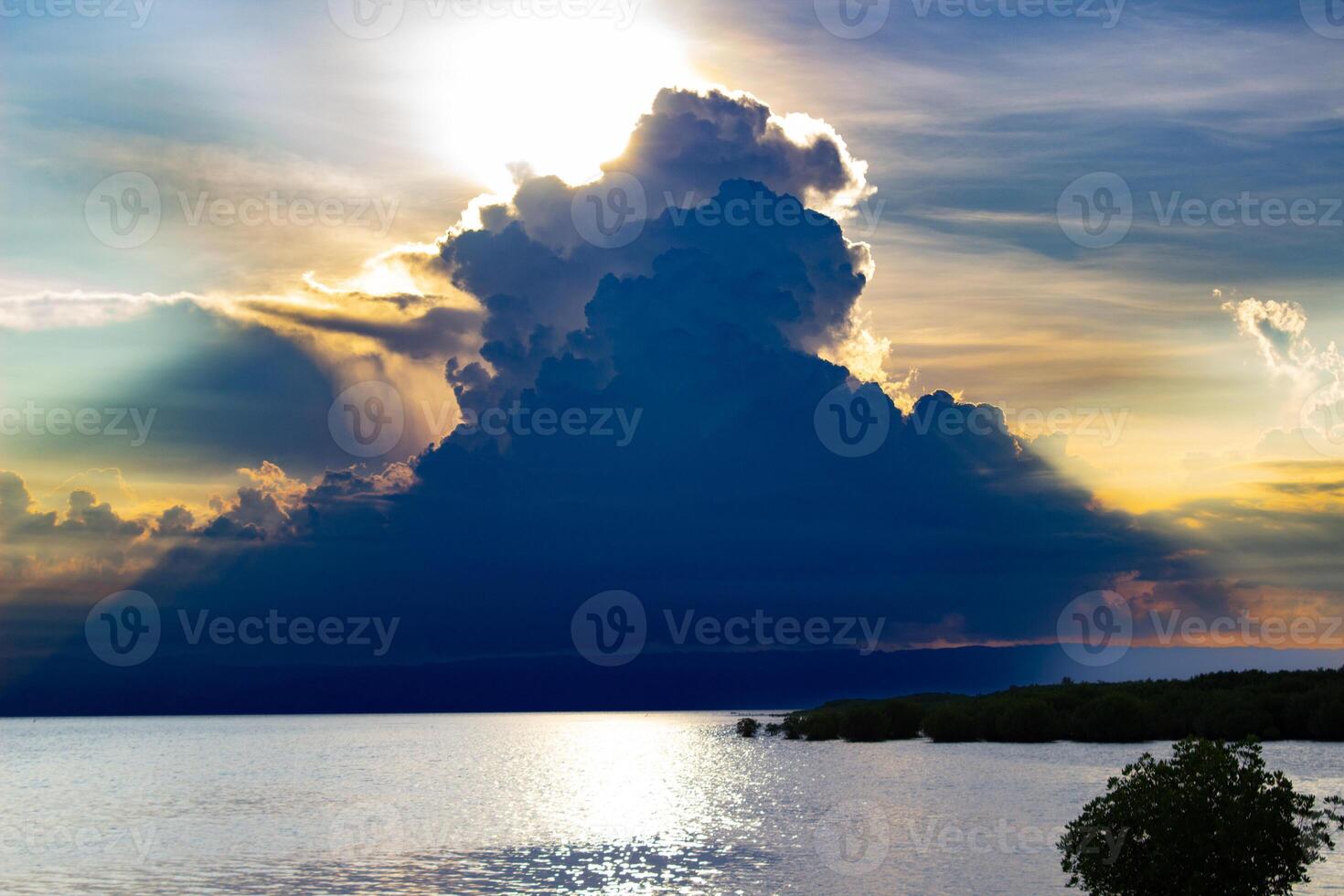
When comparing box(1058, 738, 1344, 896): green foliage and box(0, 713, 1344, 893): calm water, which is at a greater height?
box(1058, 738, 1344, 896): green foliage

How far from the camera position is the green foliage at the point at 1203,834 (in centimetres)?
3994

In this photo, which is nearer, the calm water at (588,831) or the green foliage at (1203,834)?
the green foliage at (1203,834)

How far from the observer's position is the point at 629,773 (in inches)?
7303

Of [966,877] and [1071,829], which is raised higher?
[1071,829]

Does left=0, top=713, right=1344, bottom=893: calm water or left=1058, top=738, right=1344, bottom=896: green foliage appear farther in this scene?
left=0, top=713, right=1344, bottom=893: calm water

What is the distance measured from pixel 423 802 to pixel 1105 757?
3604 inches

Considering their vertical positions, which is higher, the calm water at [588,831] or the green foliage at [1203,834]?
the green foliage at [1203,834]

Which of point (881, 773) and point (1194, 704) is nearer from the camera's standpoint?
point (881, 773)

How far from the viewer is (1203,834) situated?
39906mm

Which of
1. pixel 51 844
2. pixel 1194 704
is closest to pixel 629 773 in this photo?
pixel 1194 704

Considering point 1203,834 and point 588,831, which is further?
point 588,831

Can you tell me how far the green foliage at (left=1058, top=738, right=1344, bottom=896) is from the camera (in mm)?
39938

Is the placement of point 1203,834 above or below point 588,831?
above

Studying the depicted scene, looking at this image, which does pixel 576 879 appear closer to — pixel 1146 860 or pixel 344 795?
pixel 1146 860
